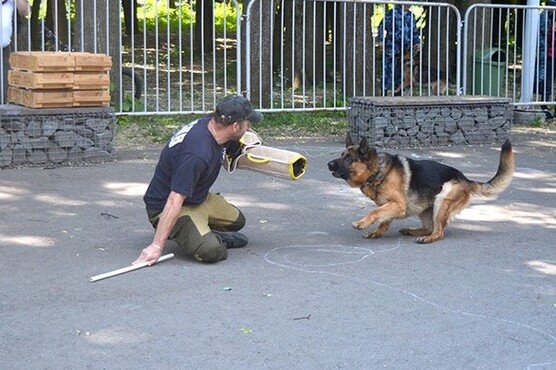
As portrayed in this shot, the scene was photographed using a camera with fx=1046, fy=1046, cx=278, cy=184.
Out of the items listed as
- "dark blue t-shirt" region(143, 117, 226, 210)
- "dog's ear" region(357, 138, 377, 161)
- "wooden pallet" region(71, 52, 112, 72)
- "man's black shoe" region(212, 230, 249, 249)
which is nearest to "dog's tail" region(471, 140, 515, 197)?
"dog's ear" region(357, 138, 377, 161)

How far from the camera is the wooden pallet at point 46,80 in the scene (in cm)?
1059

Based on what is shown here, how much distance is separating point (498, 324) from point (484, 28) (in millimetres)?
A: 10088

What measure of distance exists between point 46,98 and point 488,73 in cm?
737

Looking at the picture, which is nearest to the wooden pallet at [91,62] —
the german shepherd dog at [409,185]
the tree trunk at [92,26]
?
the tree trunk at [92,26]

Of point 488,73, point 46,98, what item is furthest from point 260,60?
point 46,98

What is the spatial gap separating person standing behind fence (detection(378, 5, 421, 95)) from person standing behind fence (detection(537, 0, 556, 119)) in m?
1.82

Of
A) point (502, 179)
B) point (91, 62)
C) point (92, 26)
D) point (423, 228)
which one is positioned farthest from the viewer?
point (92, 26)

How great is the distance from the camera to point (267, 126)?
14.1 m

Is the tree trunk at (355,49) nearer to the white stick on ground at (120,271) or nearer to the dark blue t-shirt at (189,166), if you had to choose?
the dark blue t-shirt at (189,166)

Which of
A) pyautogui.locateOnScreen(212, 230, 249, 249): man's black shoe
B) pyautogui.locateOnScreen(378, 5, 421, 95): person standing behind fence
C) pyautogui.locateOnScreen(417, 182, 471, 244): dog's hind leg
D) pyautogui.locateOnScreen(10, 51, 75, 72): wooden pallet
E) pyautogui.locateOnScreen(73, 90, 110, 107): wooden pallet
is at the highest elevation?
pyautogui.locateOnScreen(378, 5, 421, 95): person standing behind fence

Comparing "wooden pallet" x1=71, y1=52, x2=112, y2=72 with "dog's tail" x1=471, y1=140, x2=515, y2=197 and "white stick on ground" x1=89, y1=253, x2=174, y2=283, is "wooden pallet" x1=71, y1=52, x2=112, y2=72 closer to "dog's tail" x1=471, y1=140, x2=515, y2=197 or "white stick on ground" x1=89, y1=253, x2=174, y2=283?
"white stick on ground" x1=89, y1=253, x2=174, y2=283

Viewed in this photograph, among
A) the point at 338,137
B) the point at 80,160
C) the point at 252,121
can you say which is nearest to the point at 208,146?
the point at 252,121

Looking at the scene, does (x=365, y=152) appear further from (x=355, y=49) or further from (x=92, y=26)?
(x=355, y=49)

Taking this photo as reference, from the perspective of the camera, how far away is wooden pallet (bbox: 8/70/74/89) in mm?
10594
